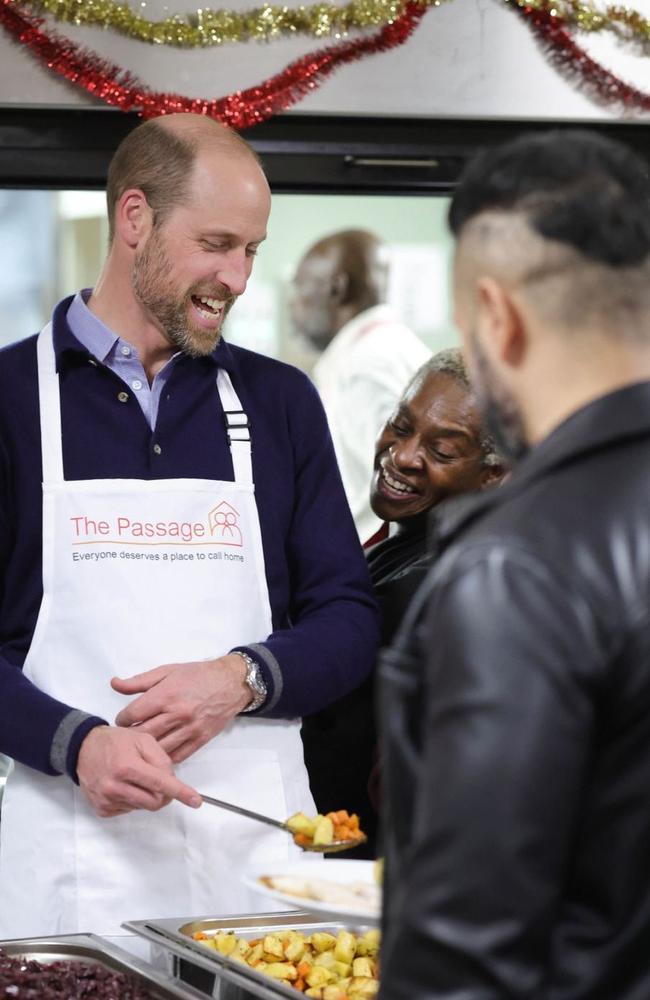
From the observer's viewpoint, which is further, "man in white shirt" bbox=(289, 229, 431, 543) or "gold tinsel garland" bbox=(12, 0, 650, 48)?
"man in white shirt" bbox=(289, 229, 431, 543)

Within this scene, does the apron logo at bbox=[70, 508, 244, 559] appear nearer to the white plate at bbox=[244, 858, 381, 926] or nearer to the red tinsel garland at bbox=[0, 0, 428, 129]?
the white plate at bbox=[244, 858, 381, 926]

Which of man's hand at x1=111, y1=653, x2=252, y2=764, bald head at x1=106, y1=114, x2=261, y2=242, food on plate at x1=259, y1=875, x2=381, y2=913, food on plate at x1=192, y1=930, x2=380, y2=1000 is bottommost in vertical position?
food on plate at x1=192, y1=930, x2=380, y2=1000

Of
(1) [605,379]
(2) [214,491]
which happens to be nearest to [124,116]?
(2) [214,491]

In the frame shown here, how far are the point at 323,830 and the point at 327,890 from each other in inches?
7.9

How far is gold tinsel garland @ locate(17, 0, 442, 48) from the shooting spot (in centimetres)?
295

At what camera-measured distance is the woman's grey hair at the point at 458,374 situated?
252 centimetres

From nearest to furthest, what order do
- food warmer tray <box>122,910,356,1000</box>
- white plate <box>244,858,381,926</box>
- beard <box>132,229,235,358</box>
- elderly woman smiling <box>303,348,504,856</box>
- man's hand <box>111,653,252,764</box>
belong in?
white plate <box>244,858,381,926</box> → food warmer tray <box>122,910,356,1000</box> → man's hand <box>111,653,252,764</box> → beard <box>132,229,235,358</box> → elderly woman smiling <box>303,348,504,856</box>

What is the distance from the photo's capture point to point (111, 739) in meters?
2.02

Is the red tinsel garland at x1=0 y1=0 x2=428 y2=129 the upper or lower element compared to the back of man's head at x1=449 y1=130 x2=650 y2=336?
upper

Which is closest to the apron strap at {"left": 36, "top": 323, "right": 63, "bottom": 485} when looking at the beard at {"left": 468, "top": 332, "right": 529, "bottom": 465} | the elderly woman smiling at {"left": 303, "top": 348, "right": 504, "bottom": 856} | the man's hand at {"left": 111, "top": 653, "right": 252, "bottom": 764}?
the man's hand at {"left": 111, "top": 653, "right": 252, "bottom": 764}

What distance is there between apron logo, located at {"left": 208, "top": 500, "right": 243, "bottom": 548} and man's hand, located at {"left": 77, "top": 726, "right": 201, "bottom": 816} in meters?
0.36

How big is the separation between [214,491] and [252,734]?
37 centimetres

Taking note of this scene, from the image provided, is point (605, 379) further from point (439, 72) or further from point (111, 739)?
point (439, 72)

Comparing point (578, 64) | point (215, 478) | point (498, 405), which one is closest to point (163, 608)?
point (215, 478)
